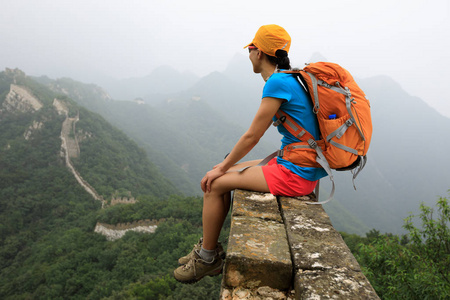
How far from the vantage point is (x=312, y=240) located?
2.04 meters

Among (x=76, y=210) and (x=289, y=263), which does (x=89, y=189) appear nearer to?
(x=76, y=210)

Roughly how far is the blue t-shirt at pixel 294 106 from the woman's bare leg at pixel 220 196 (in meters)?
0.28

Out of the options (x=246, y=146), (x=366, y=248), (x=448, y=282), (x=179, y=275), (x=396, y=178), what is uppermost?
(x=246, y=146)

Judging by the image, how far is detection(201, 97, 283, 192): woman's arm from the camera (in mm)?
2264

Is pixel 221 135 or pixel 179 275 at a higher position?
pixel 179 275

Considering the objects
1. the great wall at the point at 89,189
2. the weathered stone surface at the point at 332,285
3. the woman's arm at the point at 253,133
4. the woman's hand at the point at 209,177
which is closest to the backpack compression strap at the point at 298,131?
the woman's arm at the point at 253,133

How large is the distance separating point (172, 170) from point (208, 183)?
7933cm

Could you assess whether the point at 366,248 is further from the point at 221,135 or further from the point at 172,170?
the point at 221,135

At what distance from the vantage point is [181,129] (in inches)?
5320

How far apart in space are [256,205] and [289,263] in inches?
32.5

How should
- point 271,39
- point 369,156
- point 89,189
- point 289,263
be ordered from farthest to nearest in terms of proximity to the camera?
1. point 369,156
2. point 89,189
3. point 271,39
4. point 289,263

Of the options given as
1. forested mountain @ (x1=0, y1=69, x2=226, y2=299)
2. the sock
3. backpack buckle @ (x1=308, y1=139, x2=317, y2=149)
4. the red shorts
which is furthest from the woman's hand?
forested mountain @ (x1=0, y1=69, x2=226, y2=299)

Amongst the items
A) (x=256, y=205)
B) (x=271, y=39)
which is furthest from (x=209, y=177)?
(x=271, y=39)

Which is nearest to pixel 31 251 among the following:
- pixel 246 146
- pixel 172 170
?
pixel 246 146
